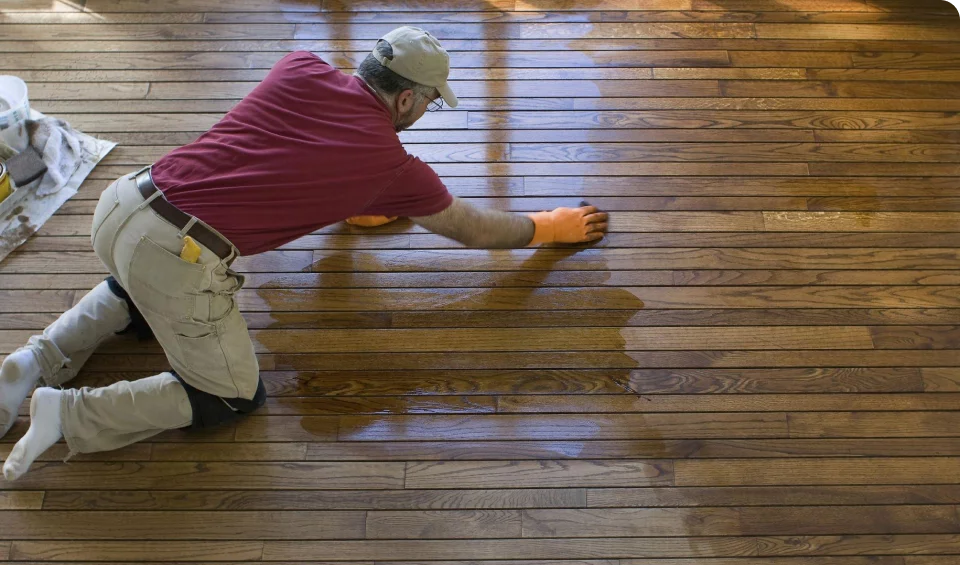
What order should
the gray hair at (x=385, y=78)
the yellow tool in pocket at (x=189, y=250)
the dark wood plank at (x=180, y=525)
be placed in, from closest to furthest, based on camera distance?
1. the yellow tool in pocket at (x=189, y=250)
2. the gray hair at (x=385, y=78)
3. the dark wood plank at (x=180, y=525)

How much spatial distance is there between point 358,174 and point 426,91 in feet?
1.10

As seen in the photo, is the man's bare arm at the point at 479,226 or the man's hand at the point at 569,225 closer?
the man's bare arm at the point at 479,226

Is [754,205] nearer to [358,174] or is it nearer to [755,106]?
[755,106]

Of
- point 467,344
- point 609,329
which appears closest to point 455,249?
point 467,344

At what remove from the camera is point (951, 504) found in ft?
8.68

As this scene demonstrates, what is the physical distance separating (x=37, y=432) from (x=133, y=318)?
0.48m

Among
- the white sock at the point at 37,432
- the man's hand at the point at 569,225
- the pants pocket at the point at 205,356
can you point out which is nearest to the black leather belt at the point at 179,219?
the pants pocket at the point at 205,356

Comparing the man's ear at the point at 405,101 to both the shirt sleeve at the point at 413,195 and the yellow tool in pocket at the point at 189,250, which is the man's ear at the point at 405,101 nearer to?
the shirt sleeve at the point at 413,195

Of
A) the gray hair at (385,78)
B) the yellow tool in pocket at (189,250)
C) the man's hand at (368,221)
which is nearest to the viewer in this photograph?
the yellow tool in pocket at (189,250)

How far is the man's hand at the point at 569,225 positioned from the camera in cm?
300

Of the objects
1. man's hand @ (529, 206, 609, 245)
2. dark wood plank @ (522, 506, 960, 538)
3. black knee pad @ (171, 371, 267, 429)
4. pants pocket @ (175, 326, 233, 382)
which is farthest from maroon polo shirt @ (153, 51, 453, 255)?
dark wood plank @ (522, 506, 960, 538)

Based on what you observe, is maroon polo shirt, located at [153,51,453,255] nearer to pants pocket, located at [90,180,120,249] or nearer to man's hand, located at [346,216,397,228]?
pants pocket, located at [90,180,120,249]

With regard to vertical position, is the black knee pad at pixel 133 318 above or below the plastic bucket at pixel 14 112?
below

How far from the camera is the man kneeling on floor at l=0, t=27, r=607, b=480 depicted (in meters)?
2.34
